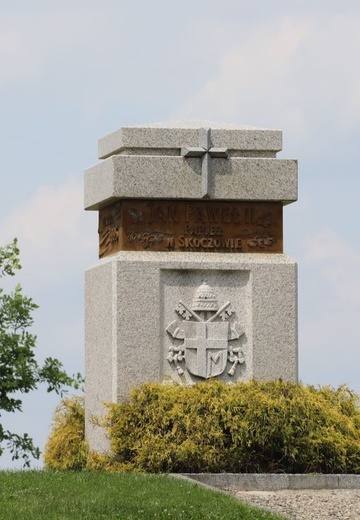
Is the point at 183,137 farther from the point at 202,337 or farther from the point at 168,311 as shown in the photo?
the point at 202,337

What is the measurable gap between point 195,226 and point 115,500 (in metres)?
5.18

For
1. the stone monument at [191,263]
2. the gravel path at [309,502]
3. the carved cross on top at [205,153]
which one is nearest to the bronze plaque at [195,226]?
the stone monument at [191,263]

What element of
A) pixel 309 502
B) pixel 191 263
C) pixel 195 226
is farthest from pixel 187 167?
pixel 309 502

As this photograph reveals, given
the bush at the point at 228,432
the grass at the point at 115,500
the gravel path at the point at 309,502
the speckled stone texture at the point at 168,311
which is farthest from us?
the speckled stone texture at the point at 168,311

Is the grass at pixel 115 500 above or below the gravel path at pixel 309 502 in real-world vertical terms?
above

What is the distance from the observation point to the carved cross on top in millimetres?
15125

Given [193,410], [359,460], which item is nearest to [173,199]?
[193,410]

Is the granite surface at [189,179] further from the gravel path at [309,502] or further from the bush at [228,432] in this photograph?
the gravel path at [309,502]

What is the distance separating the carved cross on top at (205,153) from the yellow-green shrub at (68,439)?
3.56 metres

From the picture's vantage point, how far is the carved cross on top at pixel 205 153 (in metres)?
15.1

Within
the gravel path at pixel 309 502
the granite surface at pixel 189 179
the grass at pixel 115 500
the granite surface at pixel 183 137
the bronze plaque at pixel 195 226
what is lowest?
the gravel path at pixel 309 502

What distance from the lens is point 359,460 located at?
14430mm

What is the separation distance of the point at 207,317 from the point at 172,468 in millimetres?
2080

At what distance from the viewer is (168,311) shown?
49.1ft
